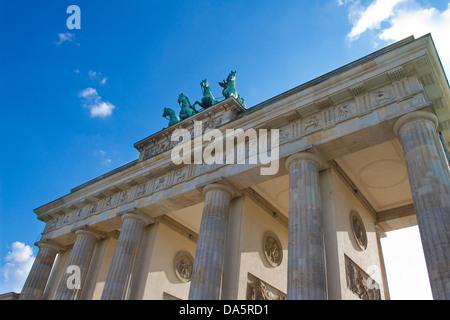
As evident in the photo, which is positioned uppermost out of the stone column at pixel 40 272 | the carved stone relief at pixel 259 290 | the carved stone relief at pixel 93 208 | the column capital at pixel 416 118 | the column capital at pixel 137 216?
the carved stone relief at pixel 93 208

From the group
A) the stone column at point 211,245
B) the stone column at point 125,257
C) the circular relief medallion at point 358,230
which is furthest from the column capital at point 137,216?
the circular relief medallion at point 358,230

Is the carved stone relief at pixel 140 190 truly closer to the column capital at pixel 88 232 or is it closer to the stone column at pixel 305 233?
the column capital at pixel 88 232

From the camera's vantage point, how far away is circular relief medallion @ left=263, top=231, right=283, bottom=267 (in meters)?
16.6

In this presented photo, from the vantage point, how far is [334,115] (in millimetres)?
13836

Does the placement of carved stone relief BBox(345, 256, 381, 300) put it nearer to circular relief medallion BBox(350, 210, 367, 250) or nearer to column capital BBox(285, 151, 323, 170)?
circular relief medallion BBox(350, 210, 367, 250)

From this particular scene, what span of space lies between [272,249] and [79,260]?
33.1ft

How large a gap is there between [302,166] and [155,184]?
26.2ft

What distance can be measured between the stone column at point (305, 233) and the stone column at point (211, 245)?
124 inches

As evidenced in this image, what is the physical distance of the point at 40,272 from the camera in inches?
847

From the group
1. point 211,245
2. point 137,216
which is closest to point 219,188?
point 211,245

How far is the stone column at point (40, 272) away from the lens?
20797mm

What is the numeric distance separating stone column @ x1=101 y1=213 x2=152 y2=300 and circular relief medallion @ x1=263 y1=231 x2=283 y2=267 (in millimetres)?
5927

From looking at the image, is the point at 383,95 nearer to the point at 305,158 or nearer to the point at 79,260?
the point at 305,158
